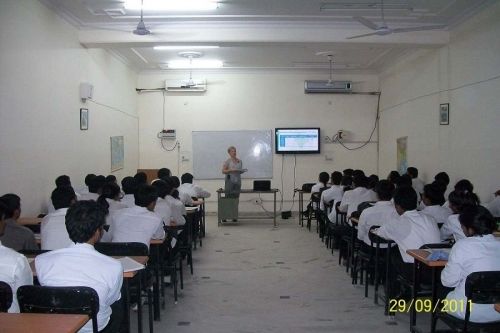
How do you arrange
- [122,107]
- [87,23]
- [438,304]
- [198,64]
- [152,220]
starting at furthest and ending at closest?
1. [198,64]
2. [122,107]
3. [87,23]
4. [152,220]
5. [438,304]

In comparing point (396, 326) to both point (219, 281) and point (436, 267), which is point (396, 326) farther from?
point (219, 281)

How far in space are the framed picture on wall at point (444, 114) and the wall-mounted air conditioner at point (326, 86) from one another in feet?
12.4

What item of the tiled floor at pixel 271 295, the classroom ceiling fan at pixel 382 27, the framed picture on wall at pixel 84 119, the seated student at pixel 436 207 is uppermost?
the classroom ceiling fan at pixel 382 27

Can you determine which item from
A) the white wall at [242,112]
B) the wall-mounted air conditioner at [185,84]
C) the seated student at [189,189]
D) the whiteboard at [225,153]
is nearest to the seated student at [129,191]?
the seated student at [189,189]

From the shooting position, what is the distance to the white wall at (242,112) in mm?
11555

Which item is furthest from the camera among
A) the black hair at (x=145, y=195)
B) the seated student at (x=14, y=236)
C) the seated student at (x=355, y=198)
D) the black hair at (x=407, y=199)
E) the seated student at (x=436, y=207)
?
the seated student at (x=355, y=198)

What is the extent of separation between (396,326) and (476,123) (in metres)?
3.79

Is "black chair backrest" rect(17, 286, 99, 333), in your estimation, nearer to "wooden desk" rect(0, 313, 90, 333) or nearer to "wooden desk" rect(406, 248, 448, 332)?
"wooden desk" rect(0, 313, 90, 333)

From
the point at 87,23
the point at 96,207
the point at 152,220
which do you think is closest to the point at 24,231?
the point at 152,220

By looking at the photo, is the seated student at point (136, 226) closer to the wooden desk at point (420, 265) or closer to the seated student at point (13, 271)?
the seated student at point (13, 271)

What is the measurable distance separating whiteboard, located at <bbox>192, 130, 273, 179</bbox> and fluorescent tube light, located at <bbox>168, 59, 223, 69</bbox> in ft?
5.45

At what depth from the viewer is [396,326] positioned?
411cm

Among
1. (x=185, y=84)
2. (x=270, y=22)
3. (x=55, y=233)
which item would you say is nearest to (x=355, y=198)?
(x=270, y=22)

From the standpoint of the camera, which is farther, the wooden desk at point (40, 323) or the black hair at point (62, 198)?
the black hair at point (62, 198)
